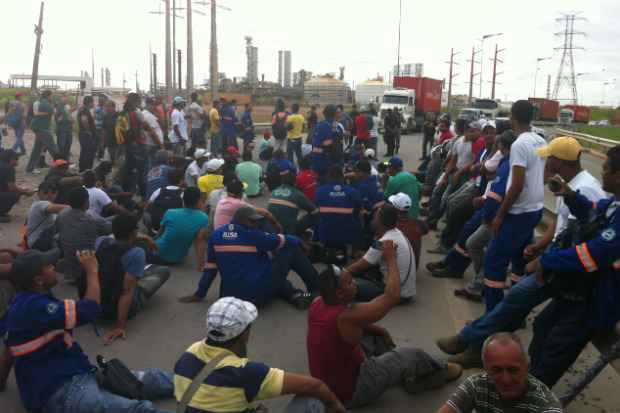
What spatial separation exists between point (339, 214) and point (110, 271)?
9.59 ft

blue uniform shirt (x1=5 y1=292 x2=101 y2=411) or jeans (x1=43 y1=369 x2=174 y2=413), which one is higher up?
blue uniform shirt (x1=5 y1=292 x2=101 y2=411)

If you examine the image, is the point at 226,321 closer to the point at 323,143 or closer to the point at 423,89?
the point at 323,143

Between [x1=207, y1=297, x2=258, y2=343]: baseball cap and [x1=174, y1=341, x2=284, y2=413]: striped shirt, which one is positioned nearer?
[x1=174, y1=341, x2=284, y2=413]: striped shirt

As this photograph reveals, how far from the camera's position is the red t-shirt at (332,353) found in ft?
11.5

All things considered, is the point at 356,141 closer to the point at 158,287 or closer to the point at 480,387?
the point at 158,287

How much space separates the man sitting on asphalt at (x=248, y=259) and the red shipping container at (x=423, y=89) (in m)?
31.7

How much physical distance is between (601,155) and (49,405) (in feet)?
71.7

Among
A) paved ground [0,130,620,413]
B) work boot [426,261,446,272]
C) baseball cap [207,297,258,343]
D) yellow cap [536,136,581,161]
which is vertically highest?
yellow cap [536,136,581,161]

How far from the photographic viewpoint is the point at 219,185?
344 inches

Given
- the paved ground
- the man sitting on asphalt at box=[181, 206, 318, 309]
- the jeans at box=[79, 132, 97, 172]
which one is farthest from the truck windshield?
the man sitting on asphalt at box=[181, 206, 318, 309]

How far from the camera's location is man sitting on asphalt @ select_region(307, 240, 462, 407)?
345 cm

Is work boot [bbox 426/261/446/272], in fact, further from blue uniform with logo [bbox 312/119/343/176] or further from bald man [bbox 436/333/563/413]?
blue uniform with logo [bbox 312/119/343/176]

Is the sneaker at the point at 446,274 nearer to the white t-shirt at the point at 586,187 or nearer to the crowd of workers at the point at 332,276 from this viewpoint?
the crowd of workers at the point at 332,276

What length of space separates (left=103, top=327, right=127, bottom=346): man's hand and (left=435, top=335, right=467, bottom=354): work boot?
2859mm
